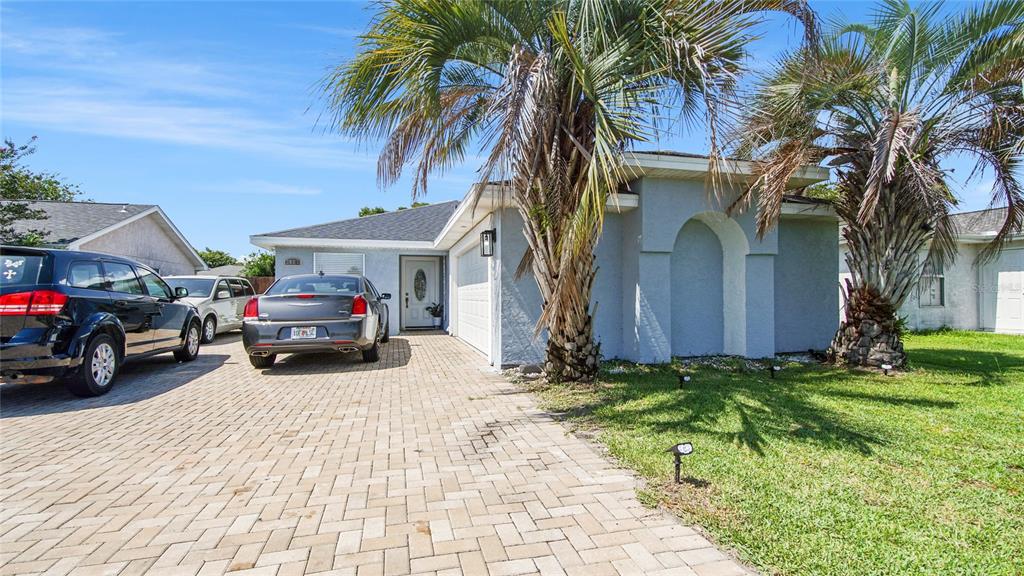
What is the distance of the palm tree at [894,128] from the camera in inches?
259

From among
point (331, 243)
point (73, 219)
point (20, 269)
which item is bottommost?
point (20, 269)

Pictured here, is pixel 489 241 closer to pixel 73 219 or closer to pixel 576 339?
pixel 576 339

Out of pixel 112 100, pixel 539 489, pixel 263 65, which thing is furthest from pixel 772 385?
pixel 112 100

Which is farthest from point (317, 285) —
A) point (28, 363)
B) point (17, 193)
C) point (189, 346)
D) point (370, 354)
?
point (17, 193)

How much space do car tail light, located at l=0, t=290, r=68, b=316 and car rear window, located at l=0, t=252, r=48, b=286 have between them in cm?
16

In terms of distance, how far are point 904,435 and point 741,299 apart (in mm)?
4539

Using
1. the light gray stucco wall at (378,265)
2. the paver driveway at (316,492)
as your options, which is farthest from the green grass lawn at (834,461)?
the light gray stucco wall at (378,265)

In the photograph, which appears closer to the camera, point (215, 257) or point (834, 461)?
point (834, 461)

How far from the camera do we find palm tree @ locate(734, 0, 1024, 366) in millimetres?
6590

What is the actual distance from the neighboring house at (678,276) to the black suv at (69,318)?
17.6ft

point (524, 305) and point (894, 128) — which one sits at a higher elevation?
point (894, 128)

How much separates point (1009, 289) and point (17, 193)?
1218 inches

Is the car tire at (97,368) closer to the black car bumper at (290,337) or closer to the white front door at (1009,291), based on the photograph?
the black car bumper at (290,337)

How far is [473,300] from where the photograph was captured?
10.9 metres
